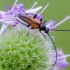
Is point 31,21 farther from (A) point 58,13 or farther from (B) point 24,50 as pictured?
(A) point 58,13

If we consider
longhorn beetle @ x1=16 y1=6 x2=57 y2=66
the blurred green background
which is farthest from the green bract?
the blurred green background

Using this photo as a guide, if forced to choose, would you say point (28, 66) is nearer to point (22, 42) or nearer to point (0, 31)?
point (22, 42)

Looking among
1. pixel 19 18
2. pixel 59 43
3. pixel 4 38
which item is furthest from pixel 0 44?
pixel 59 43

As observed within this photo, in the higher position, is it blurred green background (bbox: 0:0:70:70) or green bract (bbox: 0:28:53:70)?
blurred green background (bbox: 0:0:70:70)

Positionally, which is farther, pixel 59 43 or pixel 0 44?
pixel 59 43

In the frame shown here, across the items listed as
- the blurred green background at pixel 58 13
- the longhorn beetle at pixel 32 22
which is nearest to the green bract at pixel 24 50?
the longhorn beetle at pixel 32 22

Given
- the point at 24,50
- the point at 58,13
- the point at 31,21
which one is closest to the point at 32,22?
the point at 31,21

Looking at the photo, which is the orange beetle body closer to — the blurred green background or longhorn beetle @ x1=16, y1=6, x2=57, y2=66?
longhorn beetle @ x1=16, y1=6, x2=57, y2=66

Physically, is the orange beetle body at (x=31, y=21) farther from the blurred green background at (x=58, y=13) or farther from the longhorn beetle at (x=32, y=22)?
the blurred green background at (x=58, y=13)
